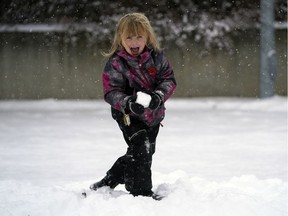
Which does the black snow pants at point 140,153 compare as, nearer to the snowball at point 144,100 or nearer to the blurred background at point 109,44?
the snowball at point 144,100

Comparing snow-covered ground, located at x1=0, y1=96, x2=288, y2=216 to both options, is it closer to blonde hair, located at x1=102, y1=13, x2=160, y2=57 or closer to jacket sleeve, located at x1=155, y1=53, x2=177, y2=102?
Answer: jacket sleeve, located at x1=155, y1=53, x2=177, y2=102

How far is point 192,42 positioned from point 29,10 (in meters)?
3.10

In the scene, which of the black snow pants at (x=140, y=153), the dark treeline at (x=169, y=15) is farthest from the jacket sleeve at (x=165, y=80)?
the dark treeline at (x=169, y=15)

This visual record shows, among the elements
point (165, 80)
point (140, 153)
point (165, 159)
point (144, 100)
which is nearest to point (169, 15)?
point (165, 159)

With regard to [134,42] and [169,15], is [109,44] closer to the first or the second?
[169,15]

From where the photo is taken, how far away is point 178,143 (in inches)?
267

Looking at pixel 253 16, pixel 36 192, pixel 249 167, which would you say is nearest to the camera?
pixel 36 192

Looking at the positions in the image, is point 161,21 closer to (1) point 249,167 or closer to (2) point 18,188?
(1) point 249,167

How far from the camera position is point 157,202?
3.79 metres

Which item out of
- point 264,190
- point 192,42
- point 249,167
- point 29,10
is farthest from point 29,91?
point 264,190

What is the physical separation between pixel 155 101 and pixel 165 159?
218cm

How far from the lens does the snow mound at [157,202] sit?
364 cm

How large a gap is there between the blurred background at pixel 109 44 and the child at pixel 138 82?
734 cm

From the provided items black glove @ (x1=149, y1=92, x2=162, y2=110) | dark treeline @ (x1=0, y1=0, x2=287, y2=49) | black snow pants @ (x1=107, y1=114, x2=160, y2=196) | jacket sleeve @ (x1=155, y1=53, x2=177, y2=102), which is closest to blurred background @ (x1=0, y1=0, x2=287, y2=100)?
dark treeline @ (x1=0, y1=0, x2=287, y2=49)
